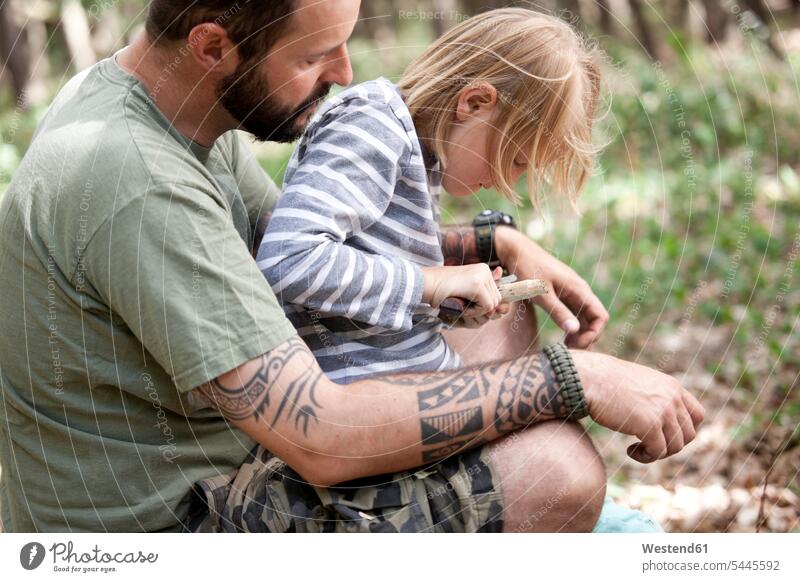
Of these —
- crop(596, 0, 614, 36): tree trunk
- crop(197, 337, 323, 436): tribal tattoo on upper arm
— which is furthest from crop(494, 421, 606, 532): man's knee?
crop(596, 0, 614, 36): tree trunk

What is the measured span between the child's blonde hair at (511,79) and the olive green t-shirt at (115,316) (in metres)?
0.53

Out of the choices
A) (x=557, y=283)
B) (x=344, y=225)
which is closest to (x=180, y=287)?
(x=344, y=225)

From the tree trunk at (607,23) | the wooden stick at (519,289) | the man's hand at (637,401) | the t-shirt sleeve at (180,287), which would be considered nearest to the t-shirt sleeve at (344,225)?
the t-shirt sleeve at (180,287)

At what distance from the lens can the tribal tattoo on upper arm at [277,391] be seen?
1664mm

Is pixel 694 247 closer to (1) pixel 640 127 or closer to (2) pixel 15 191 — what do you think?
(1) pixel 640 127

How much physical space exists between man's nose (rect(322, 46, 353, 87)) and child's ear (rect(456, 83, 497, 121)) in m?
0.26

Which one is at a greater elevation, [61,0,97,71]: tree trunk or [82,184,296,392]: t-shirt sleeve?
[61,0,97,71]: tree trunk

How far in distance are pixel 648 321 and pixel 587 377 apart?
2.11m

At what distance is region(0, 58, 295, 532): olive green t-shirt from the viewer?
5.27 ft

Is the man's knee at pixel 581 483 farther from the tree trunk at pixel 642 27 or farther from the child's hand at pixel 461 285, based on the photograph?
the tree trunk at pixel 642 27

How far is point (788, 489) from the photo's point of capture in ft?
8.62

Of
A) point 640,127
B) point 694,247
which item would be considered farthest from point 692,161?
point 694,247

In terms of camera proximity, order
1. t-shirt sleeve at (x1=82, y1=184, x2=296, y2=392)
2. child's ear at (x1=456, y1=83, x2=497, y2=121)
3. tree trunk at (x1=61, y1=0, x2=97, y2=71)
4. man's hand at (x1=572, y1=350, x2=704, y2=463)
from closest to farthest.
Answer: t-shirt sleeve at (x1=82, y1=184, x2=296, y2=392) → man's hand at (x1=572, y1=350, x2=704, y2=463) → child's ear at (x1=456, y1=83, x2=497, y2=121) → tree trunk at (x1=61, y1=0, x2=97, y2=71)
